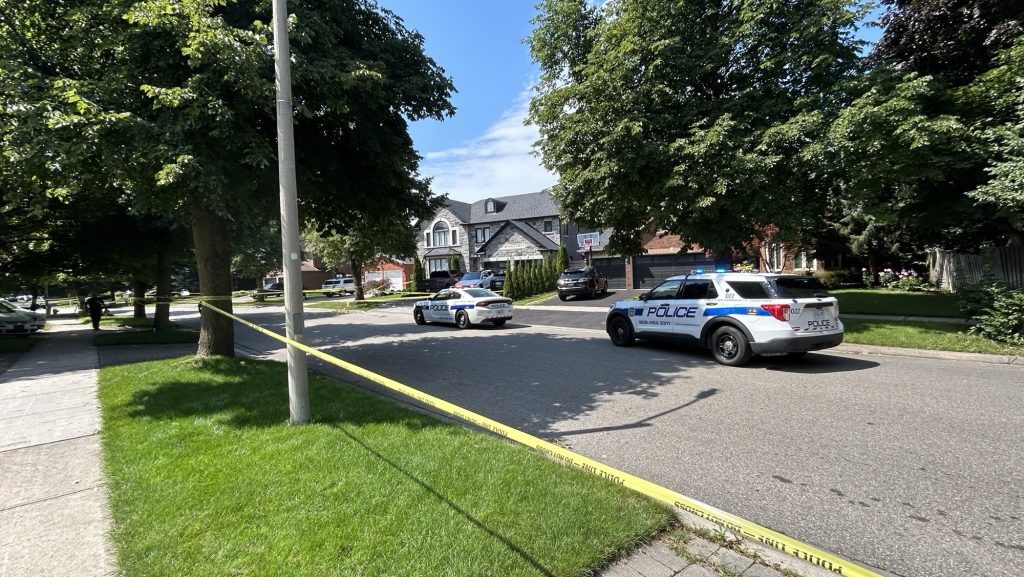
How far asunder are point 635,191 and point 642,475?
980 centimetres

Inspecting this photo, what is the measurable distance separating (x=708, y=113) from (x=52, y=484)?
1417 cm

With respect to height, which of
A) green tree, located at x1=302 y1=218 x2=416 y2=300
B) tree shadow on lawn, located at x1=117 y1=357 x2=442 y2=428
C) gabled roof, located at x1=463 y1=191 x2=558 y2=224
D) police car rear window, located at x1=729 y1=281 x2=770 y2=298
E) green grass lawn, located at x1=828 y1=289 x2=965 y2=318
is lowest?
tree shadow on lawn, located at x1=117 y1=357 x2=442 y2=428

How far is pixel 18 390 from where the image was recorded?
777cm

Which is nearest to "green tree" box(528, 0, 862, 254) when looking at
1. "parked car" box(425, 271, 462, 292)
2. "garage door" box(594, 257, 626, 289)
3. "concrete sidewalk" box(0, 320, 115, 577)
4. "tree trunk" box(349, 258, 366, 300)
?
"concrete sidewalk" box(0, 320, 115, 577)

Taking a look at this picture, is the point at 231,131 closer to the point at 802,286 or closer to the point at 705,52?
the point at 802,286

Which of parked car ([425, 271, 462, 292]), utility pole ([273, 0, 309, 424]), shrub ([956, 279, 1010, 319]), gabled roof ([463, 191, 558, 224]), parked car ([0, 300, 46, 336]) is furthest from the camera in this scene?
gabled roof ([463, 191, 558, 224])

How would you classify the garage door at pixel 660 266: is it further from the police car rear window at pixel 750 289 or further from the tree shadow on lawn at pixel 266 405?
the tree shadow on lawn at pixel 266 405

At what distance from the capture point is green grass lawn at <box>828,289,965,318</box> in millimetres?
12797

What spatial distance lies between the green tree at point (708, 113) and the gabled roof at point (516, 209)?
2908 centimetres

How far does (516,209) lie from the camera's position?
4559 centimetres

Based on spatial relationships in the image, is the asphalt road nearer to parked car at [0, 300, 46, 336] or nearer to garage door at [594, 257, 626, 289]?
parked car at [0, 300, 46, 336]

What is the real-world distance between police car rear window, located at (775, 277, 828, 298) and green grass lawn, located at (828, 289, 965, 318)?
6671 millimetres

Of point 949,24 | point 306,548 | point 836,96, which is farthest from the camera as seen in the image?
point 949,24

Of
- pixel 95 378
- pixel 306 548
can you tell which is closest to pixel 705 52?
pixel 306 548
